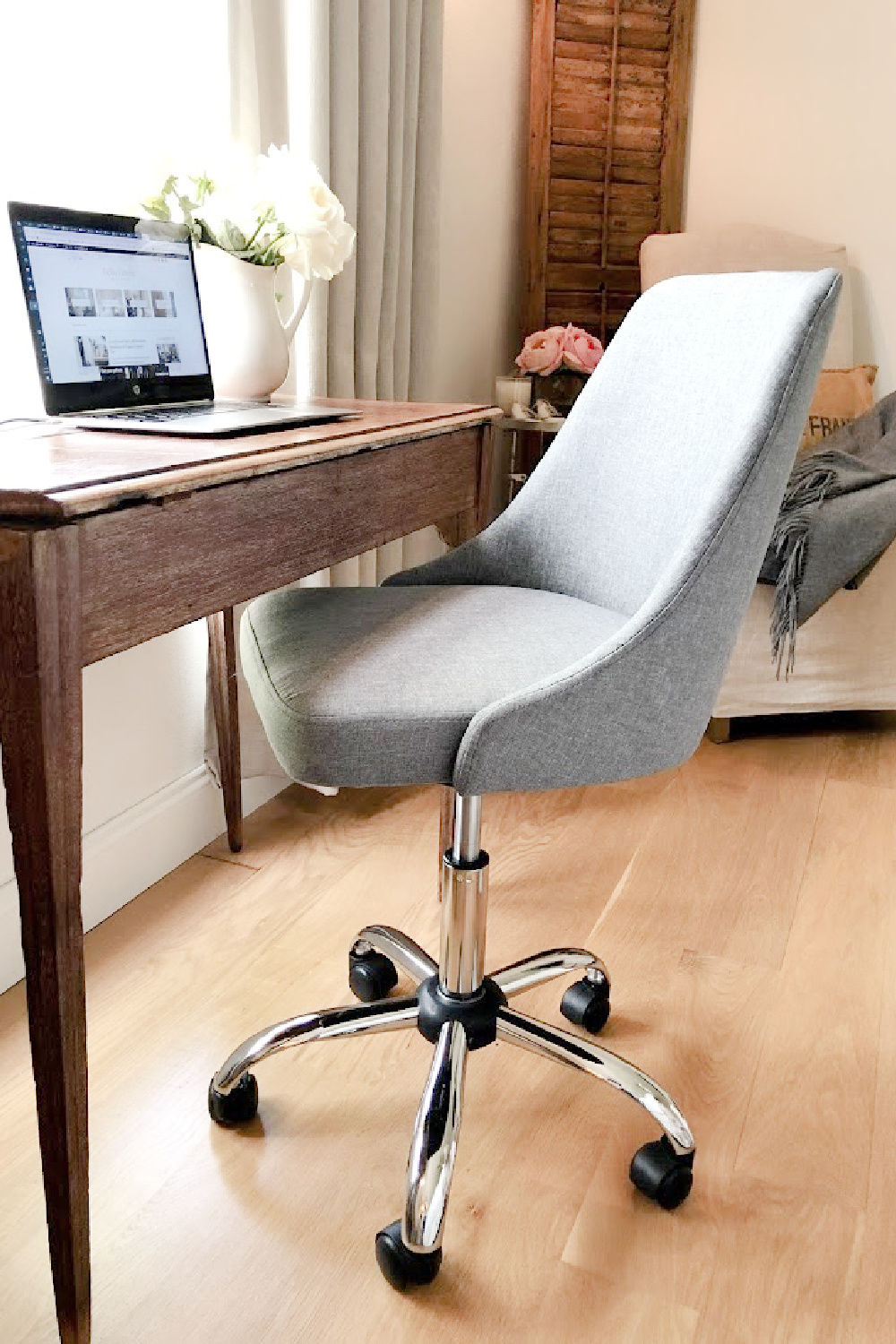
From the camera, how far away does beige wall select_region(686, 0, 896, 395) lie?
9.37 feet

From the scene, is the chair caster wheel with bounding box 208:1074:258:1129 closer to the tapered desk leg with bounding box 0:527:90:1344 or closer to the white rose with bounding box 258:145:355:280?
the tapered desk leg with bounding box 0:527:90:1344

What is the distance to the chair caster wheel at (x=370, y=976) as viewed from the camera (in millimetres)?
1440

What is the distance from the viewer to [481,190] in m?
2.62

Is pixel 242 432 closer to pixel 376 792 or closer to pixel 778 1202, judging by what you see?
pixel 778 1202

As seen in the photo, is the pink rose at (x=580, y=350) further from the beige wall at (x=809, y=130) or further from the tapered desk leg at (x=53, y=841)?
the tapered desk leg at (x=53, y=841)

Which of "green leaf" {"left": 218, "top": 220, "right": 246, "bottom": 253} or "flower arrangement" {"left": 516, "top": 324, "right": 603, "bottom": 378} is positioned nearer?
"green leaf" {"left": 218, "top": 220, "right": 246, "bottom": 253}

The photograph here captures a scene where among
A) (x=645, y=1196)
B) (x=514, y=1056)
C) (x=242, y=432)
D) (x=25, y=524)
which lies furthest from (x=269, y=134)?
(x=645, y=1196)

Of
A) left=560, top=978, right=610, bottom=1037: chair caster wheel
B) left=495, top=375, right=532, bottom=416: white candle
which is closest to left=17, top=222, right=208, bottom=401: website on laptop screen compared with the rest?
left=560, top=978, right=610, bottom=1037: chair caster wheel

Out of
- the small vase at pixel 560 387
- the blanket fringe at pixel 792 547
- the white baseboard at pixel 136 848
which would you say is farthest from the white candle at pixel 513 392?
the white baseboard at pixel 136 848

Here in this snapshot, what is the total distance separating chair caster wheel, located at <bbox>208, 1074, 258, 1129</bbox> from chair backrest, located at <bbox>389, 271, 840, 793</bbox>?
49 centimetres

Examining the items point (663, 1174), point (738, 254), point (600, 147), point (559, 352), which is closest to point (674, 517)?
point (663, 1174)

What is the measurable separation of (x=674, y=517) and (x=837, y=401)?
1801 millimetres

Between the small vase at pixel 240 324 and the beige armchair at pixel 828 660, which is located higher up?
the small vase at pixel 240 324

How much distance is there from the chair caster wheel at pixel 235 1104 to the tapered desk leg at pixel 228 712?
0.63 metres
